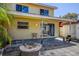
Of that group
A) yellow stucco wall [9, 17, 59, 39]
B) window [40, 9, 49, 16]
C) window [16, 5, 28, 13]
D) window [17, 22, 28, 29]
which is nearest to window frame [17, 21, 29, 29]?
window [17, 22, 28, 29]

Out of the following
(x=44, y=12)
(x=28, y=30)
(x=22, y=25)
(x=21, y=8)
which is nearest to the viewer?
(x=22, y=25)

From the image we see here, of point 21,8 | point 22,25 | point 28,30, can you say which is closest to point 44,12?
point 21,8

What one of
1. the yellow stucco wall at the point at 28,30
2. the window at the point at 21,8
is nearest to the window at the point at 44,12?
the yellow stucco wall at the point at 28,30

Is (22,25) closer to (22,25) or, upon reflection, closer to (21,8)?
(22,25)

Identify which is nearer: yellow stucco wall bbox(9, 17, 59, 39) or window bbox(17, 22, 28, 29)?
yellow stucco wall bbox(9, 17, 59, 39)

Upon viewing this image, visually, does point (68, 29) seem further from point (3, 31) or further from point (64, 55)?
point (3, 31)

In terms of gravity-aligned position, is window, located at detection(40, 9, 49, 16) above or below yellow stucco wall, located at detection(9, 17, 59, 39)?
above

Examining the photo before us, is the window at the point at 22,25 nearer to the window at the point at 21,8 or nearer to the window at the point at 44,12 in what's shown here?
the window at the point at 21,8

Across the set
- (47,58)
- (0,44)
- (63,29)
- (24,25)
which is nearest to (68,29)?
(63,29)

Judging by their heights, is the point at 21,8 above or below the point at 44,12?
above

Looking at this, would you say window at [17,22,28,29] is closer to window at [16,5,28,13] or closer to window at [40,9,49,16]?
window at [16,5,28,13]

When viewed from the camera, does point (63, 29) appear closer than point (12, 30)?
No

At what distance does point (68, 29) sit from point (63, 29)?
2.77ft

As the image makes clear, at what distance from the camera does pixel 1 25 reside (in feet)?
32.1
